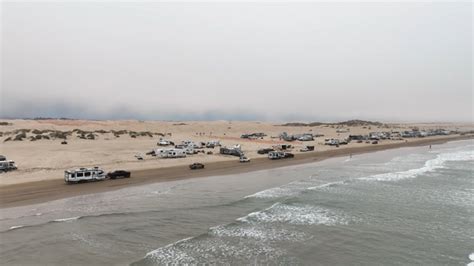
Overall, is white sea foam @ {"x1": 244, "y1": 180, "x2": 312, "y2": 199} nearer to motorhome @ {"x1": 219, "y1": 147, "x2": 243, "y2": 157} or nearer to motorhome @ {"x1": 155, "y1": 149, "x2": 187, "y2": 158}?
motorhome @ {"x1": 155, "y1": 149, "x2": 187, "y2": 158}

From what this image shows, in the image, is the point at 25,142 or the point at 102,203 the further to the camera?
Result: the point at 25,142

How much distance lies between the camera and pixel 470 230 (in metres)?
22.9

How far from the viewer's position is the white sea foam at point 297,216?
2456cm

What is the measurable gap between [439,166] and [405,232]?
126ft

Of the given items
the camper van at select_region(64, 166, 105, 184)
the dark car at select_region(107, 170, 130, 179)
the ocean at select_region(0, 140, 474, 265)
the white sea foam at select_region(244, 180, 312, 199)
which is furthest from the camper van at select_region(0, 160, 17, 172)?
the white sea foam at select_region(244, 180, 312, 199)

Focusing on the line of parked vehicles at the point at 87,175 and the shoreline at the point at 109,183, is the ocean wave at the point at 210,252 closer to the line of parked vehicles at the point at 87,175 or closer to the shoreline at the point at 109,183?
the shoreline at the point at 109,183

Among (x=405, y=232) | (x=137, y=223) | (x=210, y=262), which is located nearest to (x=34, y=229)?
(x=137, y=223)

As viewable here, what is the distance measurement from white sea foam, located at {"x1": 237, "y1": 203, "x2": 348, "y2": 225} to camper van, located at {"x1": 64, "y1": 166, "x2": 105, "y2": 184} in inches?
815

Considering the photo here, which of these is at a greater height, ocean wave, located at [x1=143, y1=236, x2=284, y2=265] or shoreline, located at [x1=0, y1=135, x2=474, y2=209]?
shoreline, located at [x1=0, y1=135, x2=474, y2=209]

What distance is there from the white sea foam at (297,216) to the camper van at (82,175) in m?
20.7

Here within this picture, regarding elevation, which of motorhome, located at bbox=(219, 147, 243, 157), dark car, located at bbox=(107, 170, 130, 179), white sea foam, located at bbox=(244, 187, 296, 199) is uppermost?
motorhome, located at bbox=(219, 147, 243, 157)

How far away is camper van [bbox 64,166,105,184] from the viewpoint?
37.6 m

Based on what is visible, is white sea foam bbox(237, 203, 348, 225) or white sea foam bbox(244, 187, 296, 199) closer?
white sea foam bbox(237, 203, 348, 225)

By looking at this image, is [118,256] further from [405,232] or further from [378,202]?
[378,202]
